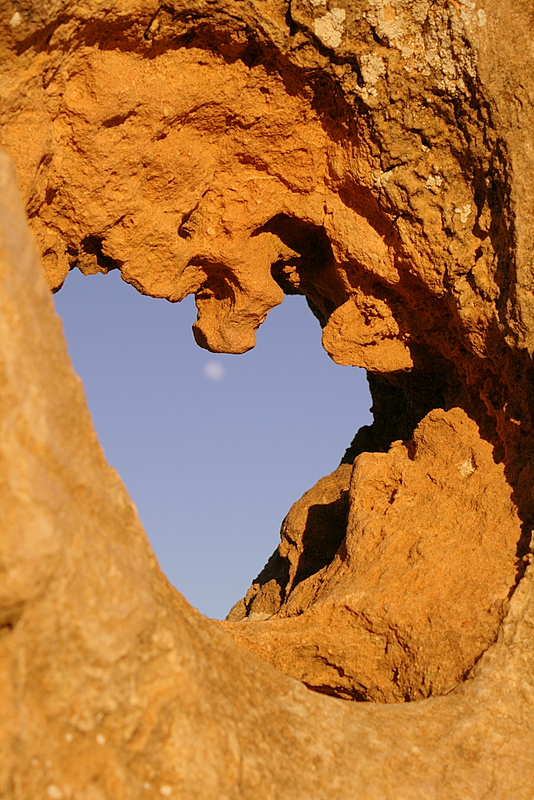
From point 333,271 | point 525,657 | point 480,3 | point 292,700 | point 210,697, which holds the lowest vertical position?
point 525,657

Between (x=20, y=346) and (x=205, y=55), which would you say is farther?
(x=205, y=55)

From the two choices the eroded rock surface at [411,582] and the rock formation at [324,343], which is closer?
the rock formation at [324,343]

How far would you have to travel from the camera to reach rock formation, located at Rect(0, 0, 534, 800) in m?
1.97

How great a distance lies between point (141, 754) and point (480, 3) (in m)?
3.25

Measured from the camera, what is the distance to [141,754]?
2.05m

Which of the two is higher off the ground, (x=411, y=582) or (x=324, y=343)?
(x=324, y=343)

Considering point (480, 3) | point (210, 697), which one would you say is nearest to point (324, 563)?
point (210, 697)

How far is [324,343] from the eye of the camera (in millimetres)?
4457

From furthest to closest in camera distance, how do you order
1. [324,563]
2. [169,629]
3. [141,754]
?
[324,563] → [169,629] → [141,754]

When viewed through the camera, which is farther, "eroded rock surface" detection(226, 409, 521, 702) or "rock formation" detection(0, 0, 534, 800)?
"eroded rock surface" detection(226, 409, 521, 702)

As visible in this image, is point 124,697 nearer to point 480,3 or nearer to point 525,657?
point 525,657

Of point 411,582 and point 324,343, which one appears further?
point 324,343

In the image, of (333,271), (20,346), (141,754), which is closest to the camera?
(20,346)

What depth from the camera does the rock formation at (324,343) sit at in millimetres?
1966
